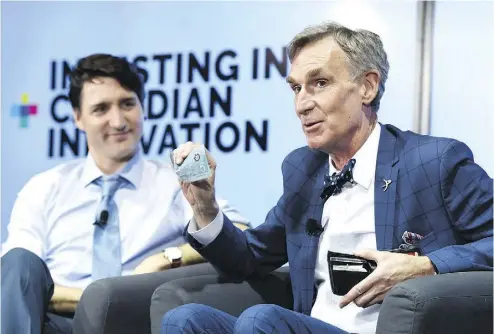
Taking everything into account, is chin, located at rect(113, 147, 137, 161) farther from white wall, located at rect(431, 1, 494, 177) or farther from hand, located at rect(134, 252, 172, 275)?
white wall, located at rect(431, 1, 494, 177)

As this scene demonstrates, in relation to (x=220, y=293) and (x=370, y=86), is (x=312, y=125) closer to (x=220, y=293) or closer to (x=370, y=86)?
(x=370, y=86)

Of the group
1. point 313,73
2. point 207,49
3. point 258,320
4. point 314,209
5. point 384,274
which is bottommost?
point 258,320

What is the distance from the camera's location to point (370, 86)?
10.2ft

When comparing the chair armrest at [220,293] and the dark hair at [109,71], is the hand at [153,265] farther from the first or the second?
the dark hair at [109,71]

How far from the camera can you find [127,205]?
385cm

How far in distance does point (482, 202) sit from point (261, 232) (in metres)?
0.81

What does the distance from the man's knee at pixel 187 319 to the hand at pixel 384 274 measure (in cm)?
42

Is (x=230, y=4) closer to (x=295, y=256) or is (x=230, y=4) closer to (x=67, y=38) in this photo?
(x=67, y=38)

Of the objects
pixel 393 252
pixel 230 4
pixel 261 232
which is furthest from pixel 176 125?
pixel 393 252

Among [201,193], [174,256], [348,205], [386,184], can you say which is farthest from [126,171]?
[386,184]

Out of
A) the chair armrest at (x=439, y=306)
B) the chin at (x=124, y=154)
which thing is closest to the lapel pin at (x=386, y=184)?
the chair armrest at (x=439, y=306)

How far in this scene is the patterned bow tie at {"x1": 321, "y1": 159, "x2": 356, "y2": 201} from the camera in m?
3.04

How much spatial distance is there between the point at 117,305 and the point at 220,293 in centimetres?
35

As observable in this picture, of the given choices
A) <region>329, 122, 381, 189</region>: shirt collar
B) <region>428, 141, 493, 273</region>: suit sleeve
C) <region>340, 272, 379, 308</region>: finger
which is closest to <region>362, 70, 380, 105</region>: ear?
<region>329, 122, 381, 189</region>: shirt collar
